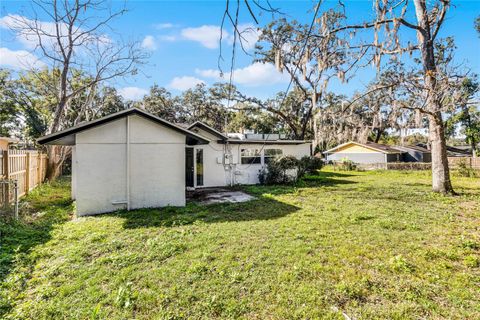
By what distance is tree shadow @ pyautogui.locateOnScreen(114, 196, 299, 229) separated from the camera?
239 inches

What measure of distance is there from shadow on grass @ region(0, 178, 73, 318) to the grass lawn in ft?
0.11

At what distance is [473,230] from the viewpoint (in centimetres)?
529

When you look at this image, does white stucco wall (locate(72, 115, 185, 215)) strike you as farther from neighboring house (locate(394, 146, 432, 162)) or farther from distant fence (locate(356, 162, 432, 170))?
neighboring house (locate(394, 146, 432, 162))

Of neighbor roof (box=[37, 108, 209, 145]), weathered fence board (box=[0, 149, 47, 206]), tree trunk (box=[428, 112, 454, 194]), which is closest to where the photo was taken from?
neighbor roof (box=[37, 108, 209, 145])

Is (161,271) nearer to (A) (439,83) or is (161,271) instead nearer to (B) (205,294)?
(B) (205,294)

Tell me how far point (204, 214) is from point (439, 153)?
8826 millimetres

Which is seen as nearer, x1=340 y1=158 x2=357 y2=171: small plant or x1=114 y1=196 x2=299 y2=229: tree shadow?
x1=114 y1=196 x2=299 y2=229: tree shadow

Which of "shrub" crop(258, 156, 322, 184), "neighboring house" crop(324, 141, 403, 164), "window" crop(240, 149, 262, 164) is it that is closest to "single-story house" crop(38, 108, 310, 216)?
"window" crop(240, 149, 262, 164)

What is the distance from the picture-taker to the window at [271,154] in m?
14.0

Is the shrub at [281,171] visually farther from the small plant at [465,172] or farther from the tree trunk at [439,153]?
the small plant at [465,172]

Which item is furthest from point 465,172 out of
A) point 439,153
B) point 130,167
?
point 130,167

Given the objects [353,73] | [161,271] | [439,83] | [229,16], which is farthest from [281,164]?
[229,16]

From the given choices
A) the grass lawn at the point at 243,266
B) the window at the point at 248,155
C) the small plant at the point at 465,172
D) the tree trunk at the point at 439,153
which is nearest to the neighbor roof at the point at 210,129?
the window at the point at 248,155

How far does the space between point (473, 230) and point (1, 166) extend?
11.3 meters
